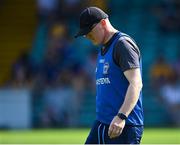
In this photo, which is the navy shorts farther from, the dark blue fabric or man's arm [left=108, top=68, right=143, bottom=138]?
man's arm [left=108, top=68, right=143, bottom=138]

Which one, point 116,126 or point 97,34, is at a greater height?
point 97,34

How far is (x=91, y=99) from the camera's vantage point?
85.2 feet

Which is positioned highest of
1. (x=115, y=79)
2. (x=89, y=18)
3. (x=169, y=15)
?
(x=169, y=15)

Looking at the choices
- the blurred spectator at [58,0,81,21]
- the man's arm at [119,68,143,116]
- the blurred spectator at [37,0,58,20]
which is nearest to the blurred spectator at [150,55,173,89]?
the blurred spectator at [58,0,81,21]

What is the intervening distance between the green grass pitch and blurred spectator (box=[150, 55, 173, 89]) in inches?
95.0

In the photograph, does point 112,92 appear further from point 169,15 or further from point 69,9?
point 69,9

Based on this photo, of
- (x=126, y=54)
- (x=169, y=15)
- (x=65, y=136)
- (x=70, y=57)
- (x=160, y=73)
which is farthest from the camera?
(x=169, y=15)

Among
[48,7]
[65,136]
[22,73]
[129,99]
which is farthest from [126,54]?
[48,7]

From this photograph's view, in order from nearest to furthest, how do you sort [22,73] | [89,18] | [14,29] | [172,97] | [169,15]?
[89,18] < [172,97] < [22,73] < [169,15] < [14,29]

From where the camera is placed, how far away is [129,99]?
28.6 ft

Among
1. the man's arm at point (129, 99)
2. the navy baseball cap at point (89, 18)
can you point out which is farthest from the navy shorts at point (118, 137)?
the navy baseball cap at point (89, 18)

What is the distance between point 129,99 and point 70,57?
18355 millimetres

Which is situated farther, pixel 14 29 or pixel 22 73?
pixel 14 29

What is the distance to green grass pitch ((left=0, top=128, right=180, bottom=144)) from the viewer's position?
62.1 ft
